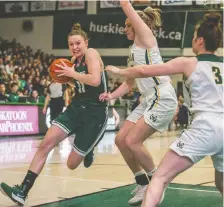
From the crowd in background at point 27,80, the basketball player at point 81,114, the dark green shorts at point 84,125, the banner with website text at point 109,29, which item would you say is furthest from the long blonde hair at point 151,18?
the banner with website text at point 109,29

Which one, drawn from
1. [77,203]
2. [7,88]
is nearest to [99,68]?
[77,203]

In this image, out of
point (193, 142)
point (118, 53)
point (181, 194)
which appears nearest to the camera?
point (193, 142)

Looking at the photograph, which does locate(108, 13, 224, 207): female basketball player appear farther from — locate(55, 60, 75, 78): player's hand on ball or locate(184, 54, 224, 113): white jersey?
locate(55, 60, 75, 78): player's hand on ball

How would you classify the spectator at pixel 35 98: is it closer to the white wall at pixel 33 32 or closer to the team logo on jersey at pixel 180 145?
the white wall at pixel 33 32

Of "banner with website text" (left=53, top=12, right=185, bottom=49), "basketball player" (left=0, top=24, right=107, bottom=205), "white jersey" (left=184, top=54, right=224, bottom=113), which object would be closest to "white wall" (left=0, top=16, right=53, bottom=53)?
"banner with website text" (left=53, top=12, right=185, bottom=49)

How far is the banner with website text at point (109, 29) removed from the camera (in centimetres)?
2131

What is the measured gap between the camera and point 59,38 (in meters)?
24.7

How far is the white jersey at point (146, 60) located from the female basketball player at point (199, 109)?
1.31 metres

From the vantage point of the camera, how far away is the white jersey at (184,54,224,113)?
10.4ft

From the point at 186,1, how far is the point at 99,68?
54.2 ft

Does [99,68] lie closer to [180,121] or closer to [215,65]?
[215,65]

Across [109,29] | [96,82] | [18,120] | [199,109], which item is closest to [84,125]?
[96,82]

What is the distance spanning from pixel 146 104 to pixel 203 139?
1657 millimetres

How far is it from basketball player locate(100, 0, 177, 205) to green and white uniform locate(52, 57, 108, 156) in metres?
0.15
